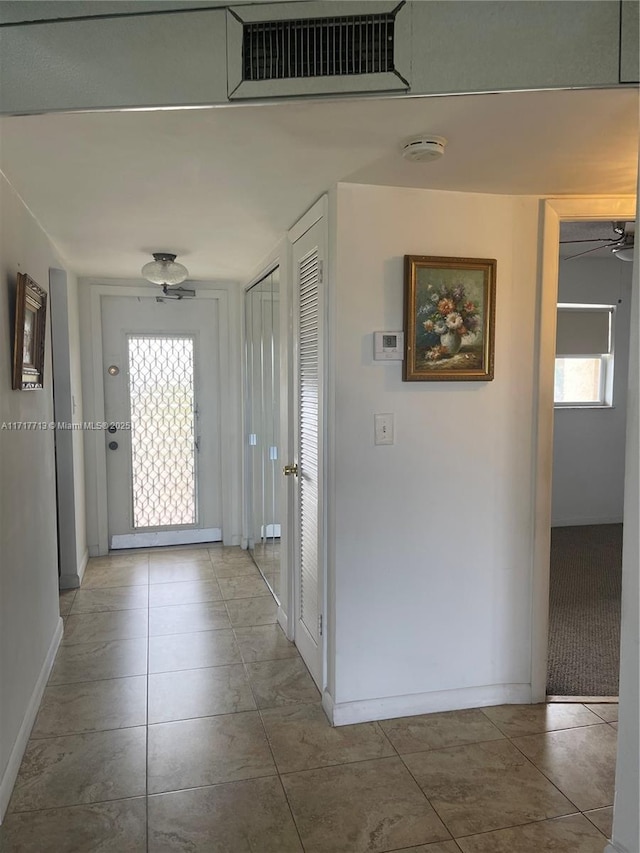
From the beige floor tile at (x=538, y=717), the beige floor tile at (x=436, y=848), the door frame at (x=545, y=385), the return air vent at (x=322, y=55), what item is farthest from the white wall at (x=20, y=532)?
the door frame at (x=545, y=385)

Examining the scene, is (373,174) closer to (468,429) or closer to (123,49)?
(123,49)

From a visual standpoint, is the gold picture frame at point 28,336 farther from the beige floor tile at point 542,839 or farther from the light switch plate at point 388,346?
the beige floor tile at point 542,839

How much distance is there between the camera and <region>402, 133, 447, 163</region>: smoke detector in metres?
1.81

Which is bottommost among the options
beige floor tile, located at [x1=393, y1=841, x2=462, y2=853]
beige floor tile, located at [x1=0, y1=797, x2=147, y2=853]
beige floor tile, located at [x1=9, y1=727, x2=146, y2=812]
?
beige floor tile, located at [x1=393, y1=841, x2=462, y2=853]

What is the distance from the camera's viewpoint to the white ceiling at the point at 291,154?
64.5 inches

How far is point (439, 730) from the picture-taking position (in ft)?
7.88

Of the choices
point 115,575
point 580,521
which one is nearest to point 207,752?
point 115,575

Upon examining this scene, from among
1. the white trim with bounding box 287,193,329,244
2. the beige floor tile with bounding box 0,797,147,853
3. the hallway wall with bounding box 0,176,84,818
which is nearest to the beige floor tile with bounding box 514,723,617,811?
the beige floor tile with bounding box 0,797,147,853

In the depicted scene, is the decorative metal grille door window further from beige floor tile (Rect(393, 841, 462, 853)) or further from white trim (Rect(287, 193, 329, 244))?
beige floor tile (Rect(393, 841, 462, 853))

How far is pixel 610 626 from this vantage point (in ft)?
11.0

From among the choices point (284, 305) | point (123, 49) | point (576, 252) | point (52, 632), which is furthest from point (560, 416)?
point (123, 49)

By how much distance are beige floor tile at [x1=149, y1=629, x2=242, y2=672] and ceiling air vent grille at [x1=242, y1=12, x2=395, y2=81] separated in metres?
2.55

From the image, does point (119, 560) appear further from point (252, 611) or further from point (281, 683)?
point (281, 683)

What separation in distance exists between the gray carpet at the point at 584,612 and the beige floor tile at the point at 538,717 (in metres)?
0.13
